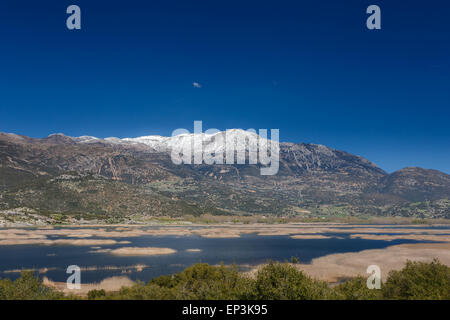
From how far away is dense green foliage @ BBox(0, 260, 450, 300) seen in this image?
34.9 m

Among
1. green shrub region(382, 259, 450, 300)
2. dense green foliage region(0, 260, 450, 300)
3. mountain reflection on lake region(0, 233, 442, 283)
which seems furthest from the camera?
mountain reflection on lake region(0, 233, 442, 283)

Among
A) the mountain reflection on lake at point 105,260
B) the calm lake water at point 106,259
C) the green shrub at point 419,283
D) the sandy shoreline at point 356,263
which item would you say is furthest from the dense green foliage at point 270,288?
the mountain reflection on lake at point 105,260

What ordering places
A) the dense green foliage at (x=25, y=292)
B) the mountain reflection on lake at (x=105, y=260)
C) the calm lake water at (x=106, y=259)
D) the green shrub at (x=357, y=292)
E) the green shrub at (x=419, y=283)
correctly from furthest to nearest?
the mountain reflection on lake at (x=105, y=260) → the calm lake water at (x=106, y=259) → the green shrub at (x=419, y=283) → the dense green foliage at (x=25, y=292) → the green shrub at (x=357, y=292)

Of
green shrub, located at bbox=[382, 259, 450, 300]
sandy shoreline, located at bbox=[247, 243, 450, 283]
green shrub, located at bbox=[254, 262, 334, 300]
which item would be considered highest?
green shrub, located at bbox=[254, 262, 334, 300]

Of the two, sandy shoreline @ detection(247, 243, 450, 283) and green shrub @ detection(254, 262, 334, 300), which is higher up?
green shrub @ detection(254, 262, 334, 300)

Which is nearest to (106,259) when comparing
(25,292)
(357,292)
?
(25,292)

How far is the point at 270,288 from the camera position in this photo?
3528cm

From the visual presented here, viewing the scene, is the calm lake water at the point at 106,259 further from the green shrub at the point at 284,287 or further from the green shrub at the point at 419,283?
the green shrub at the point at 419,283

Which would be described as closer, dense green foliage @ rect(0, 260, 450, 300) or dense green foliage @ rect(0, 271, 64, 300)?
dense green foliage @ rect(0, 260, 450, 300)

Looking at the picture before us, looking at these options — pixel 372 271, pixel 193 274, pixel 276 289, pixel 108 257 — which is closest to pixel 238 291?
pixel 276 289

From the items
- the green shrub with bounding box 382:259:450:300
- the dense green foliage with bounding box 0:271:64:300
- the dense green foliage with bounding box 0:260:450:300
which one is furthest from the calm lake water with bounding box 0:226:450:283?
the green shrub with bounding box 382:259:450:300

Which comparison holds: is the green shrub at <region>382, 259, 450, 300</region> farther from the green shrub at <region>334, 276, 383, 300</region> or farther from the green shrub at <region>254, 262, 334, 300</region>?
the green shrub at <region>254, 262, 334, 300</region>

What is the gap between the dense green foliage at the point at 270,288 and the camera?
3488cm
